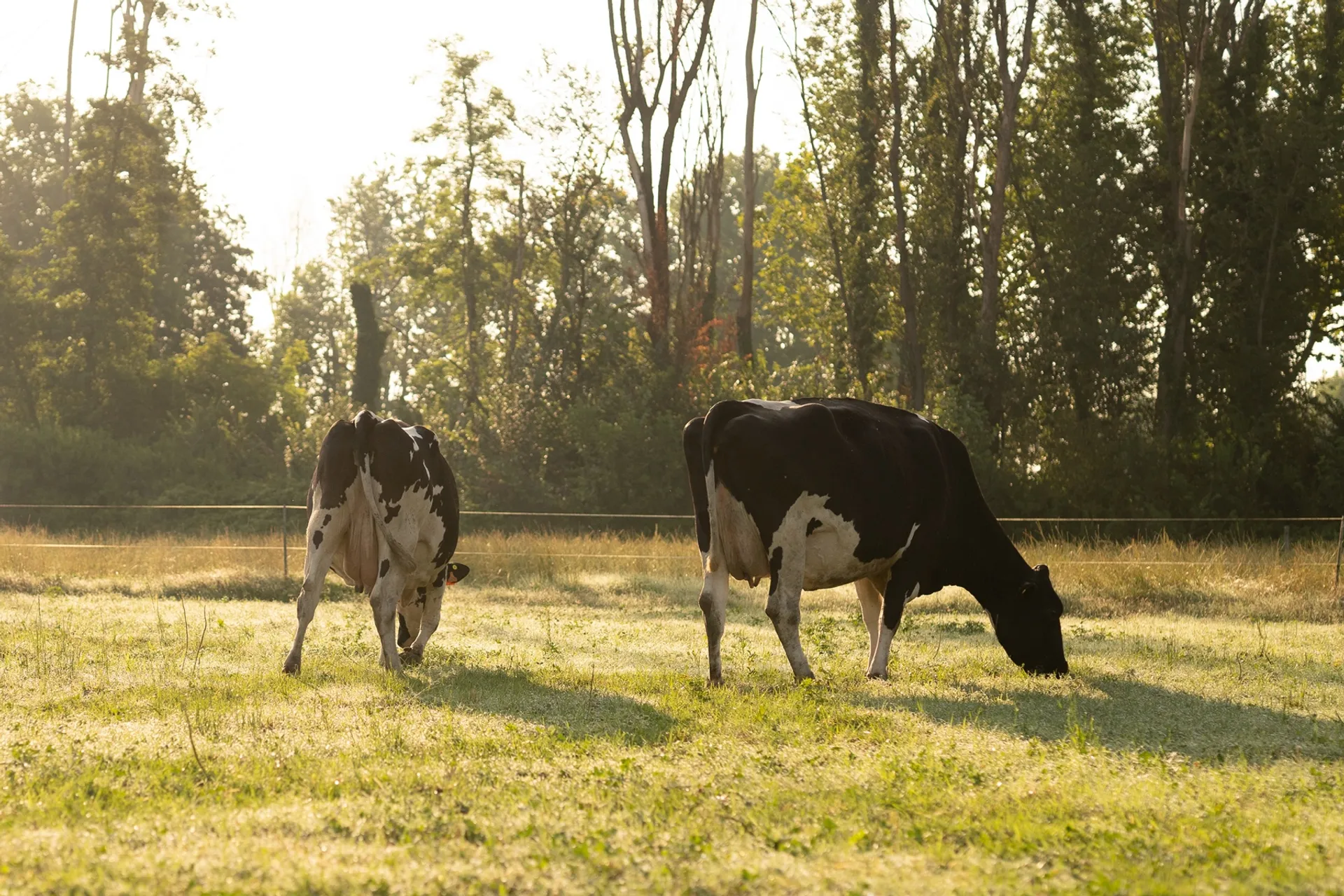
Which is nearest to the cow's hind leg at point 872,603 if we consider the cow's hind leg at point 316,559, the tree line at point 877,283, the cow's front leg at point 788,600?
the cow's front leg at point 788,600

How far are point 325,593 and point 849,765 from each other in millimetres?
14274

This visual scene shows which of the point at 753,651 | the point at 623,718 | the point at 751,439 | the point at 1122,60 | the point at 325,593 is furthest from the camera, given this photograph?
the point at 1122,60

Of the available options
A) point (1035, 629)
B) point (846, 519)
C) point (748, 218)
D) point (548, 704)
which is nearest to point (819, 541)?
point (846, 519)

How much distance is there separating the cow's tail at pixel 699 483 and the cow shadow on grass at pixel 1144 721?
1.93m

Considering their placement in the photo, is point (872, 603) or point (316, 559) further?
point (872, 603)

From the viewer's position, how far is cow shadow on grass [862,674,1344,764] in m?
8.00

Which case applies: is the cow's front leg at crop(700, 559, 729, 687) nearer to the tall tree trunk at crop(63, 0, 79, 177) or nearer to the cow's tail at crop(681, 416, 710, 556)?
the cow's tail at crop(681, 416, 710, 556)

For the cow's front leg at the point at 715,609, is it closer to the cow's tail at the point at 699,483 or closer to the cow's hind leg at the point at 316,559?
the cow's tail at the point at 699,483

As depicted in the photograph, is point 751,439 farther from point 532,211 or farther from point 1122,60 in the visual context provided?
point 532,211

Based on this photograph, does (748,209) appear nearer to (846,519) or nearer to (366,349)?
(366,349)

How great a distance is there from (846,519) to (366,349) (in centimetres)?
3737

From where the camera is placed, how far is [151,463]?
42312mm

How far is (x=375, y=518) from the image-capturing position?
1126cm

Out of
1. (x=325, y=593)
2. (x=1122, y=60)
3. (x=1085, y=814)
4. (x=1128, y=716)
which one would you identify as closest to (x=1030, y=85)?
(x=1122, y=60)
